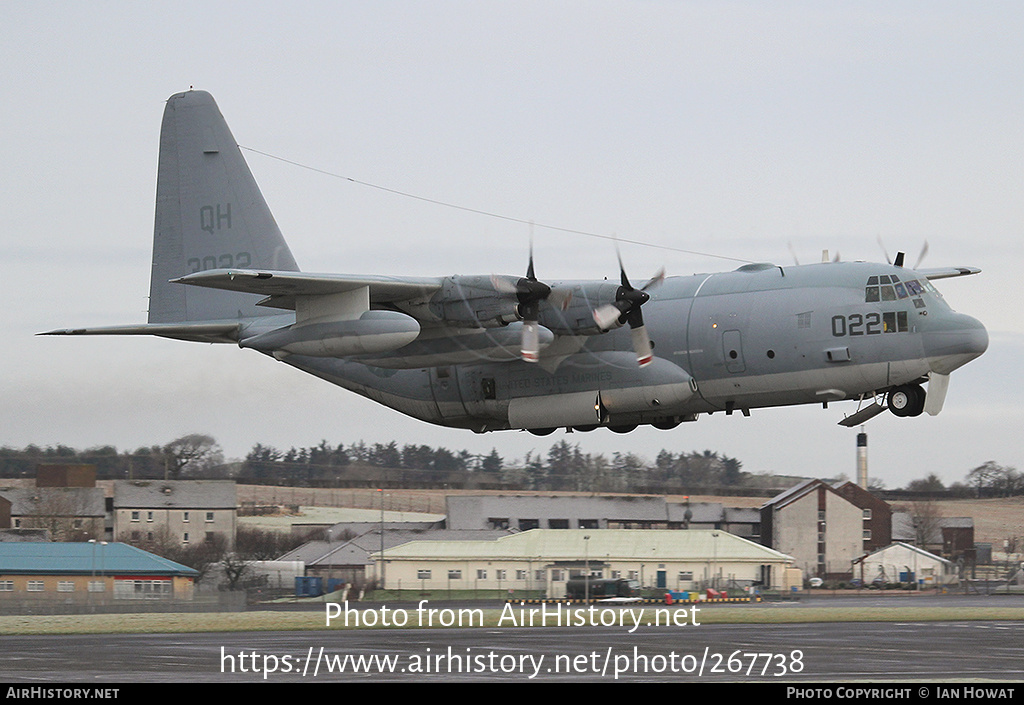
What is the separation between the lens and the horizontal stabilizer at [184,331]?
99.0 feet

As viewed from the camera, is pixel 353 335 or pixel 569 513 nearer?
pixel 353 335

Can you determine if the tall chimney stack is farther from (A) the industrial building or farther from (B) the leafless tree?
(B) the leafless tree

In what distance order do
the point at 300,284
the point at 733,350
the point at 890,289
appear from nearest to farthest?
the point at 300,284, the point at 890,289, the point at 733,350

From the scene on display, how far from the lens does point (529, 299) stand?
85.9 ft

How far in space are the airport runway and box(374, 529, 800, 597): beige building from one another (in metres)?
13.3

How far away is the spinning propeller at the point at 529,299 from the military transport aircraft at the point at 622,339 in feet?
0.09

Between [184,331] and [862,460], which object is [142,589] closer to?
[184,331]

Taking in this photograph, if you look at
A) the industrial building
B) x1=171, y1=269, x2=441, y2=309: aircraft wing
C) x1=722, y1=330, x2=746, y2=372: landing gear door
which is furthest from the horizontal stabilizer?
the industrial building

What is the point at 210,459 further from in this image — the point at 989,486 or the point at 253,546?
the point at 989,486

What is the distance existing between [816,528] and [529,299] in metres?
34.8

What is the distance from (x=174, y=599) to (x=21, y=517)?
26.1 ft

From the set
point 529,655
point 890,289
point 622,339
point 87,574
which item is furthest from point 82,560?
point 890,289

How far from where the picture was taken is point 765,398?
2734 centimetres

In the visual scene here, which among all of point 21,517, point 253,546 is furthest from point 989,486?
point 21,517
